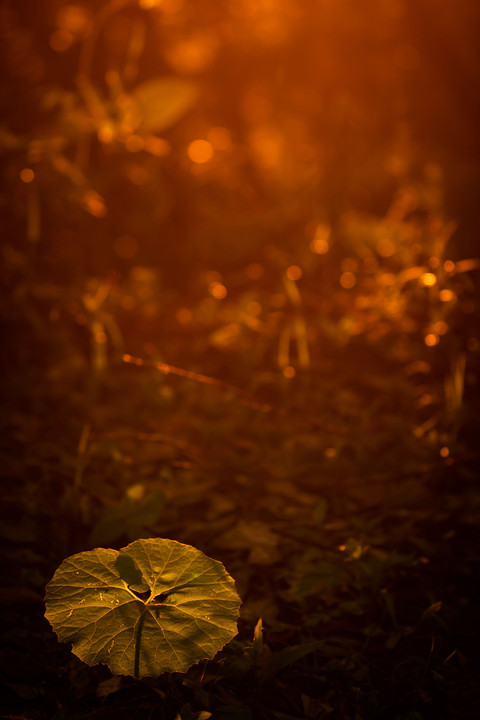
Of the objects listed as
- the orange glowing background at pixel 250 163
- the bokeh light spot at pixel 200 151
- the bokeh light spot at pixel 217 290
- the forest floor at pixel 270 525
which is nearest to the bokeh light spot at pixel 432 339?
the orange glowing background at pixel 250 163

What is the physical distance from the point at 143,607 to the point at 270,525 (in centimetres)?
49

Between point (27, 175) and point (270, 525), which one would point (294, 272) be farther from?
point (270, 525)

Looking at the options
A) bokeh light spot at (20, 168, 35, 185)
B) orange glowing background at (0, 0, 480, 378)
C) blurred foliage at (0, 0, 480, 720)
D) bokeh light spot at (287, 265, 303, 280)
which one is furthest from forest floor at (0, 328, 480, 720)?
bokeh light spot at (20, 168, 35, 185)

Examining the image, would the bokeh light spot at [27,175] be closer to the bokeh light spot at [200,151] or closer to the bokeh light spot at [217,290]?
the bokeh light spot at [217,290]

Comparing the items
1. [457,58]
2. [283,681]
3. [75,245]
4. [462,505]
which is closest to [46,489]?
[283,681]

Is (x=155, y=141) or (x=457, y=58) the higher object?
(x=457, y=58)

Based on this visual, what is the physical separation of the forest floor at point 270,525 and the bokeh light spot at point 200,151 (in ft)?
4.75

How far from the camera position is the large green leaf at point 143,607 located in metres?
1.05

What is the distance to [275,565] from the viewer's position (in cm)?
142

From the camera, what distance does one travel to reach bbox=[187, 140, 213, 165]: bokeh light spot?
313cm

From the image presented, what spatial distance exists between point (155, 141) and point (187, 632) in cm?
234

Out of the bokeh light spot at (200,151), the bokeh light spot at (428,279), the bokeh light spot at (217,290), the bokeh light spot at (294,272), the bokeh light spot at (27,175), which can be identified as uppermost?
the bokeh light spot at (27,175)

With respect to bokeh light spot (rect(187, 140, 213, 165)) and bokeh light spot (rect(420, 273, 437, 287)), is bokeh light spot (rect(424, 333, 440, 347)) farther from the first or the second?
bokeh light spot (rect(187, 140, 213, 165))

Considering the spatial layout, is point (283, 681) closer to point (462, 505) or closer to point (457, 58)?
point (462, 505)
